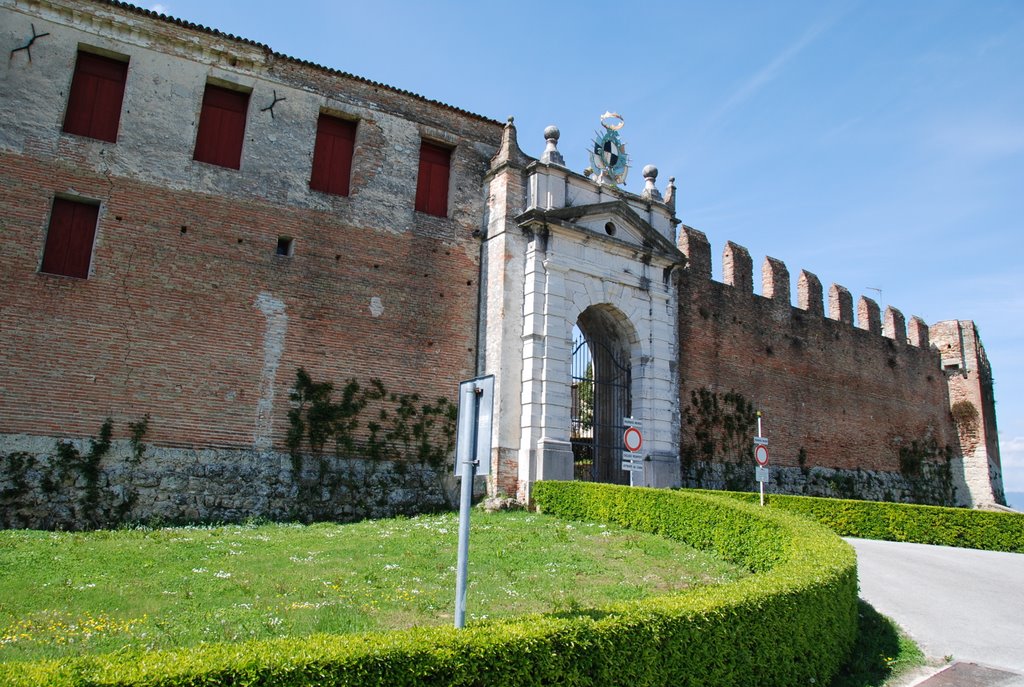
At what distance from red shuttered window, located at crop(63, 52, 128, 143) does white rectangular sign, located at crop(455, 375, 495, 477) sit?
11.4 meters

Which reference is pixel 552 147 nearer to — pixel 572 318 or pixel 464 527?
pixel 572 318

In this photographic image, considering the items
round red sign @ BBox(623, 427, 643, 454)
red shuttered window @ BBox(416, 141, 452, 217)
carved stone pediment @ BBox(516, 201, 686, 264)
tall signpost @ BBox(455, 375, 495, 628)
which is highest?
red shuttered window @ BBox(416, 141, 452, 217)

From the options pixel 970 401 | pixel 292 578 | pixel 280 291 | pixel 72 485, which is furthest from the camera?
pixel 970 401

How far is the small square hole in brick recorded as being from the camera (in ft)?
49.3

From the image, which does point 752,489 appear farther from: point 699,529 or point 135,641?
point 135,641

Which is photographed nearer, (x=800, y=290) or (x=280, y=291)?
(x=280, y=291)

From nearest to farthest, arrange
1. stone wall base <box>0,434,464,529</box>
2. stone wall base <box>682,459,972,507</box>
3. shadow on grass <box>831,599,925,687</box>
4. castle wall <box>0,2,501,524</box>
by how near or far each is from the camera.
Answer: shadow on grass <box>831,599,925,687</box> → stone wall base <box>0,434,464,529</box> → castle wall <box>0,2,501,524</box> → stone wall base <box>682,459,972,507</box>

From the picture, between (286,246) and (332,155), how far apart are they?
2394 mm

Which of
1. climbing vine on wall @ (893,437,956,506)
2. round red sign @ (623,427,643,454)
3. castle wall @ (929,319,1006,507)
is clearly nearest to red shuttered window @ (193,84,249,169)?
round red sign @ (623,427,643,454)

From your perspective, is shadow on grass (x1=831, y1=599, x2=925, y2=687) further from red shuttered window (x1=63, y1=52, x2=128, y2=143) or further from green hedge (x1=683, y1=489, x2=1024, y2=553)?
red shuttered window (x1=63, y1=52, x2=128, y2=143)

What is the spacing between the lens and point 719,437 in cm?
2080

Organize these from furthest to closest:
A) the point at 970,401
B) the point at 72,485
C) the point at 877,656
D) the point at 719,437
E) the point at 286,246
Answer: the point at 970,401, the point at 719,437, the point at 286,246, the point at 72,485, the point at 877,656

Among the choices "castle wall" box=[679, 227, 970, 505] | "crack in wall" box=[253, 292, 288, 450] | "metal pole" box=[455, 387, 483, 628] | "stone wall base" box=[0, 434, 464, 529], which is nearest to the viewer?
"metal pole" box=[455, 387, 483, 628]

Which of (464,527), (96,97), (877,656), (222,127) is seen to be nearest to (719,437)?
(877,656)
